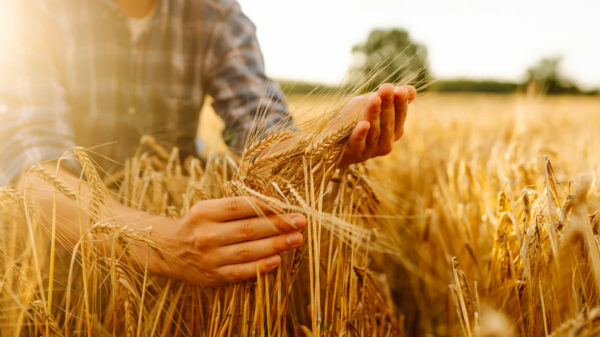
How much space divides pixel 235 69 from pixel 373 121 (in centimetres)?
85

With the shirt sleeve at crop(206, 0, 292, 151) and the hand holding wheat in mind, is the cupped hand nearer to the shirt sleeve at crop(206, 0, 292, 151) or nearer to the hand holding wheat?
the hand holding wheat

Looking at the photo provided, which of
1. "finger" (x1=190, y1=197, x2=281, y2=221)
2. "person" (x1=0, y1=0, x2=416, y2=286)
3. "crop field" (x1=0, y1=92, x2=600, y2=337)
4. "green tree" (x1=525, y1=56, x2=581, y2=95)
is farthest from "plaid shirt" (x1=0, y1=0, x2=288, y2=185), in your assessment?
"green tree" (x1=525, y1=56, x2=581, y2=95)

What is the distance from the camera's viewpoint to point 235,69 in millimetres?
1491

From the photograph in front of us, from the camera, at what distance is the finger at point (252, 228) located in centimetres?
75

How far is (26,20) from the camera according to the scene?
48.6 inches

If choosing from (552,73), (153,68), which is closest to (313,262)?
(153,68)

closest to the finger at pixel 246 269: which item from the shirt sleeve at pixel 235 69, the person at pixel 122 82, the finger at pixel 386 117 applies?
the person at pixel 122 82

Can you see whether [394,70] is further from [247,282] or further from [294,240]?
[247,282]

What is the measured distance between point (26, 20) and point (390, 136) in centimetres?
119

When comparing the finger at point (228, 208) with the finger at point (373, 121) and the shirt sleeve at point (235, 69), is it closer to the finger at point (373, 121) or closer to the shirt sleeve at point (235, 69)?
the finger at point (373, 121)

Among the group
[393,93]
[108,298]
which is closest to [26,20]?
[108,298]

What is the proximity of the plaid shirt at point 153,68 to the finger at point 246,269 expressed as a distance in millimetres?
691

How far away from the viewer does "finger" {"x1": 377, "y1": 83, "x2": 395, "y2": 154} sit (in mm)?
780

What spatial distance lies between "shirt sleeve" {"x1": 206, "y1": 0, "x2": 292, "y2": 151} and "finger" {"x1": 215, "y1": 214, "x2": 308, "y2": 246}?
2.35ft
